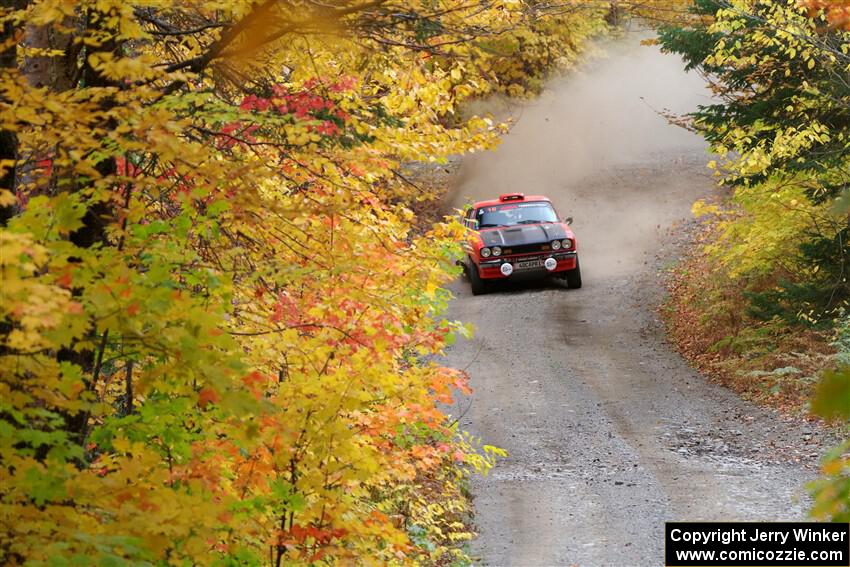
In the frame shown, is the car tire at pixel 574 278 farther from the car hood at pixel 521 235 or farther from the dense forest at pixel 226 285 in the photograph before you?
the dense forest at pixel 226 285

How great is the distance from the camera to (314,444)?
5.26m

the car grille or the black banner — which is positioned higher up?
the car grille

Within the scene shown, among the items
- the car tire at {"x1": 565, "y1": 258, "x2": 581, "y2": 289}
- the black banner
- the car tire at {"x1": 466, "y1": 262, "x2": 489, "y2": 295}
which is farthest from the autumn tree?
the car tire at {"x1": 565, "y1": 258, "x2": 581, "y2": 289}

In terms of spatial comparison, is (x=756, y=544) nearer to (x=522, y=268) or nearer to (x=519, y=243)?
(x=519, y=243)

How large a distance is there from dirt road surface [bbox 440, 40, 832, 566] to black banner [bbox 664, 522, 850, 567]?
0.69 ft

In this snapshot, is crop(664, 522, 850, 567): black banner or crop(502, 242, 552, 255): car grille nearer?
crop(664, 522, 850, 567): black banner

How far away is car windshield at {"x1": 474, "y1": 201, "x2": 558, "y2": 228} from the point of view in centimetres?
1923

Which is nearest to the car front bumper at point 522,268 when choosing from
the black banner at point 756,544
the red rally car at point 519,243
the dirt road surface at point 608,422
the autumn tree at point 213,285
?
the red rally car at point 519,243

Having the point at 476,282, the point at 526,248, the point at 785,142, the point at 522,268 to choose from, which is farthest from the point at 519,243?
the point at 785,142

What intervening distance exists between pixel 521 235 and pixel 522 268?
0.68 meters

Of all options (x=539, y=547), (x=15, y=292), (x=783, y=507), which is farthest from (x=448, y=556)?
(x=15, y=292)

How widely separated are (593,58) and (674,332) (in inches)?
904

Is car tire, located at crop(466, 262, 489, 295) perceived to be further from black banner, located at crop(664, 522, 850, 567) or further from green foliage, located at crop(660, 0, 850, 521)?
black banner, located at crop(664, 522, 850, 567)

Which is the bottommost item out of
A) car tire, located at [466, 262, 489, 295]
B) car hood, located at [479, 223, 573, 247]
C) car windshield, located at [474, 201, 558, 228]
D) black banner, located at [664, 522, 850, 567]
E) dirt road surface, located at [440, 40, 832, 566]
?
black banner, located at [664, 522, 850, 567]
